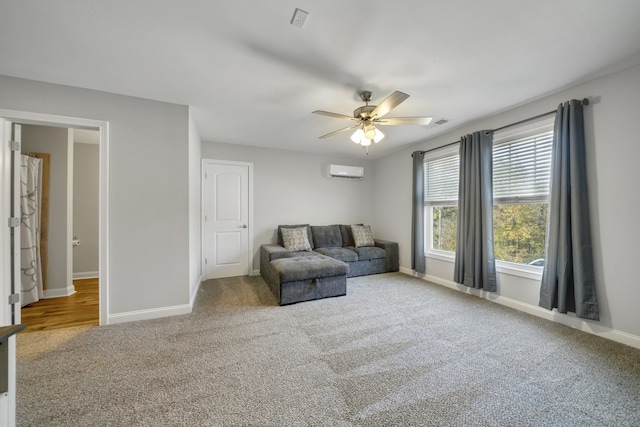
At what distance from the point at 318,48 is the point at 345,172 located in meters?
3.43

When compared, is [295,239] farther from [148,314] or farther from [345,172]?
[148,314]

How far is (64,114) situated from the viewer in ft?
7.82

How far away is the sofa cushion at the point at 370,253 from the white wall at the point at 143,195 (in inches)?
113

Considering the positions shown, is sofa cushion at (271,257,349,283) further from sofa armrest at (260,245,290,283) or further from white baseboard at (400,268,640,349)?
white baseboard at (400,268,640,349)

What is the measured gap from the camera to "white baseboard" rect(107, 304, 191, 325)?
254 centimetres

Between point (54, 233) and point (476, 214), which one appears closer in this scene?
point (476, 214)

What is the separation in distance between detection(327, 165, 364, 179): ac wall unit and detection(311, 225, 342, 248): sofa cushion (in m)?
1.14

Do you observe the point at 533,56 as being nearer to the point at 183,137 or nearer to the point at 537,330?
the point at 537,330

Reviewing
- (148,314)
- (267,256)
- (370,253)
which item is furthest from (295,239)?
(148,314)

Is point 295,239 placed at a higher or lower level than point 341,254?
higher

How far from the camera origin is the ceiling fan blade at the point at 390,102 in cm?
197

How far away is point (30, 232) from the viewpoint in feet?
10.1

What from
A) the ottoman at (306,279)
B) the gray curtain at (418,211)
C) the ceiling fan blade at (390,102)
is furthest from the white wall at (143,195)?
the gray curtain at (418,211)

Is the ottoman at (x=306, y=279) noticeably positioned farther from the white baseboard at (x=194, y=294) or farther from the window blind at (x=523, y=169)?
the window blind at (x=523, y=169)
